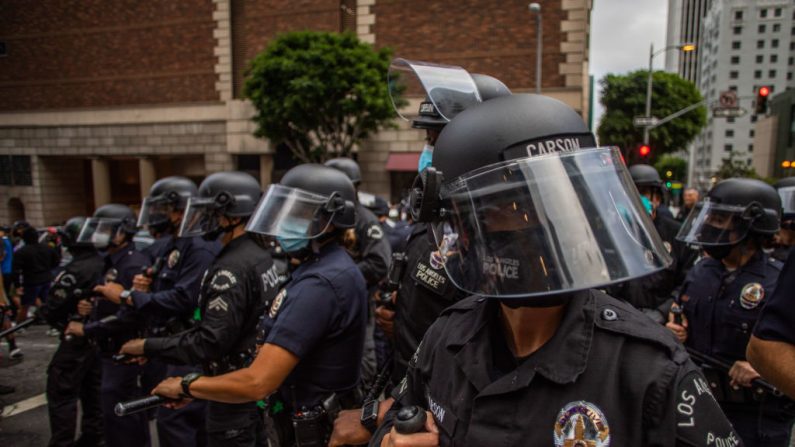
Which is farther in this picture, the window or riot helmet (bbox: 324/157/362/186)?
the window

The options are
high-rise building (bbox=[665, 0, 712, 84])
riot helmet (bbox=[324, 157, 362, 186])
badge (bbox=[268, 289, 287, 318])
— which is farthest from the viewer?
high-rise building (bbox=[665, 0, 712, 84])

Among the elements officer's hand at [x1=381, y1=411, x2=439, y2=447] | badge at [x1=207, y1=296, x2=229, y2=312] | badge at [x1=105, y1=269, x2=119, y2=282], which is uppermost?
officer's hand at [x1=381, y1=411, x2=439, y2=447]

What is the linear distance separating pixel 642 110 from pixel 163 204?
37210mm

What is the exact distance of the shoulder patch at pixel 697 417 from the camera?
982 millimetres

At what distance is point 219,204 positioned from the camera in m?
3.45

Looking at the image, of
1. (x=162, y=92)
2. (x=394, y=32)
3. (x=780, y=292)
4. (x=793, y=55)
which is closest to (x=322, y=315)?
(x=780, y=292)

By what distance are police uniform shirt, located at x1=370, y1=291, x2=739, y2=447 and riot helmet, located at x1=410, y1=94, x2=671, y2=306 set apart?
12 centimetres

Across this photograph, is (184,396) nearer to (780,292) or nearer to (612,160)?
(612,160)

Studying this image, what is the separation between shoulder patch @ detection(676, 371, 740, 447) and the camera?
3.22 feet

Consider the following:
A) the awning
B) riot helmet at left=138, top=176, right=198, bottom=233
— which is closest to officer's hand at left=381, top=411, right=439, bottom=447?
riot helmet at left=138, top=176, right=198, bottom=233

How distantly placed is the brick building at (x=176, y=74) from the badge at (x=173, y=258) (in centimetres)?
1645

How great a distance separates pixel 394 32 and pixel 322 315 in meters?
19.8

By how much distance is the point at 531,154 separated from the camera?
1.25 m

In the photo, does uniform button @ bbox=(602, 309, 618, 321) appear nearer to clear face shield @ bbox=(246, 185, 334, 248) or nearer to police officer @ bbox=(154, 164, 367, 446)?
police officer @ bbox=(154, 164, 367, 446)
